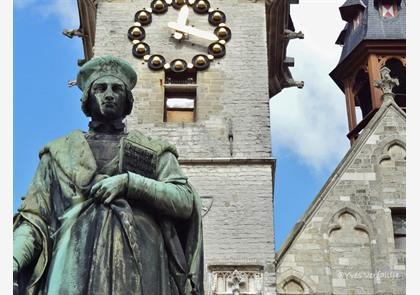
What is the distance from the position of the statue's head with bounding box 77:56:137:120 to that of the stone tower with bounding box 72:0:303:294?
838 cm

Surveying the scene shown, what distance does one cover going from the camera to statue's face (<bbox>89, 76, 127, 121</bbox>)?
3615 mm

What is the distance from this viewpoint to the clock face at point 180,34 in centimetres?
1454

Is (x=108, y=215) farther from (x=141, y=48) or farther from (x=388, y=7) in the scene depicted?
(x=388, y=7)

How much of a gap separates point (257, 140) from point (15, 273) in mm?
10581

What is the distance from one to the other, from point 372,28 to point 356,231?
760 cm

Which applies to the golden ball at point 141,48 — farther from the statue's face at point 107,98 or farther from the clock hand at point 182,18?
the statue's face at point 107,98

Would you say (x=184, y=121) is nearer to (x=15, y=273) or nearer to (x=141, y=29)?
(x=141, y=29)

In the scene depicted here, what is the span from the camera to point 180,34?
48.4ft

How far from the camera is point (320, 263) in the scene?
12070 millimetres

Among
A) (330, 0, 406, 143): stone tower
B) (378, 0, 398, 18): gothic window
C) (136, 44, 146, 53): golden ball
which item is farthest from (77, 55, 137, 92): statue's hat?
(378, 0, 398, 18): gothic window

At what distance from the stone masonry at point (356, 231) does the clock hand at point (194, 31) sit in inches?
114

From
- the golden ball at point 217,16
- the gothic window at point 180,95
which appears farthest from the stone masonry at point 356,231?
the golden ball at point 217,16

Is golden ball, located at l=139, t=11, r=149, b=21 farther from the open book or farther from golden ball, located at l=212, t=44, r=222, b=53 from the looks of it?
the open book

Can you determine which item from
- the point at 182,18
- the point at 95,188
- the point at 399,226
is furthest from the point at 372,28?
the point at 95,188
